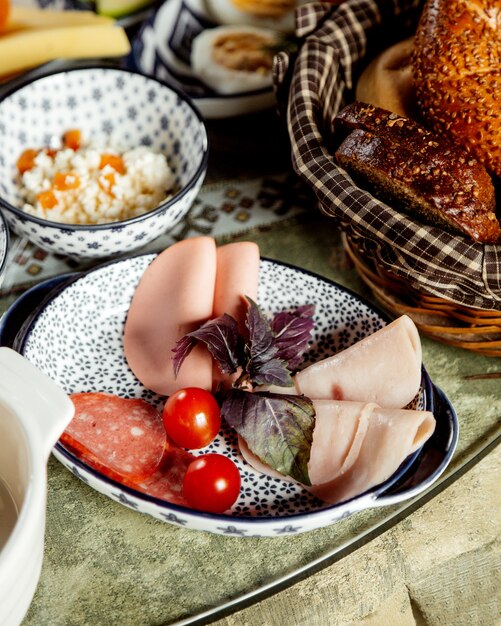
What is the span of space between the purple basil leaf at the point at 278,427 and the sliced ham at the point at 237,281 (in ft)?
0.56

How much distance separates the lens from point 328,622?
0.92 m

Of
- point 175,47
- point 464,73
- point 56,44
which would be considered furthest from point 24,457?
point 175,47

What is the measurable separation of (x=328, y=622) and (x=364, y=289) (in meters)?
0.63

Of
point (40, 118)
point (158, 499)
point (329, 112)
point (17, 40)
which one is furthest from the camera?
point (17, 40)

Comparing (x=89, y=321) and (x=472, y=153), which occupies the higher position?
(x=472, y=153)

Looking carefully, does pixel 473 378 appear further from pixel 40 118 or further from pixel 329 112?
pixel 40 118

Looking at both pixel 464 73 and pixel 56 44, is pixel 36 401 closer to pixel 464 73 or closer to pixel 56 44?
pixel 464 73

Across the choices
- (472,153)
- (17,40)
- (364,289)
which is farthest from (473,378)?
(17,40)

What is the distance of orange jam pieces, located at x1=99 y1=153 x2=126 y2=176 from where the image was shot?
1375 millimetres

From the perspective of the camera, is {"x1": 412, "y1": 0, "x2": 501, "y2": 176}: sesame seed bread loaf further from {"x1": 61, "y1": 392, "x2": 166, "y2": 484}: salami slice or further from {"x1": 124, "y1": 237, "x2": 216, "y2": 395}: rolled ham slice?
{"x1": 61, "y1": 392, "x2": 166, "y2": 484}: salami slice

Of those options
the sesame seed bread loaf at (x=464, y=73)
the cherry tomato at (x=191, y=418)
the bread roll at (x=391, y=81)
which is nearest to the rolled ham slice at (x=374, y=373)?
the cherry tomato at (x=191, y=418)

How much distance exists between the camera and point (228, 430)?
1067 millimetres

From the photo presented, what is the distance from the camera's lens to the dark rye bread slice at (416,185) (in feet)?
3.47

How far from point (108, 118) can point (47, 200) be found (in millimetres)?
308
